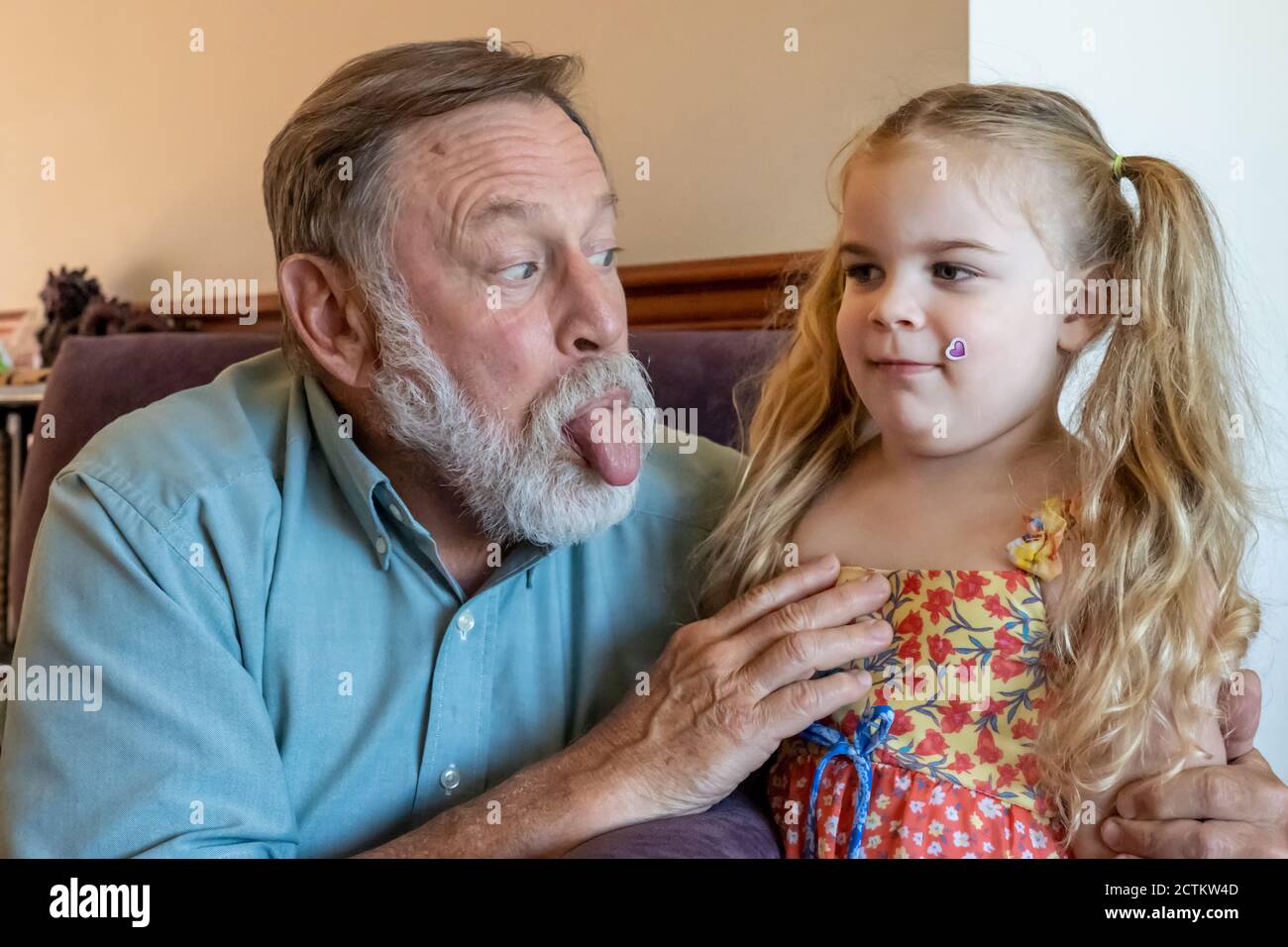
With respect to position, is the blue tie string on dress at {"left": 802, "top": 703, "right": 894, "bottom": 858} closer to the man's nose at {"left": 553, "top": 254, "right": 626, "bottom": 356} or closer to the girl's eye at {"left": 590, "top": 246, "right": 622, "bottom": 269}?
the man's nose at {"left": 553, "top": 254, "right": 626, "bottom": 356}

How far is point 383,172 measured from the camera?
1421 millimetres

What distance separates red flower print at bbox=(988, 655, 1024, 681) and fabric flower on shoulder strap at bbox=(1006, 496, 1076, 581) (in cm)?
8

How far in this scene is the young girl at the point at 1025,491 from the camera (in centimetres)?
113

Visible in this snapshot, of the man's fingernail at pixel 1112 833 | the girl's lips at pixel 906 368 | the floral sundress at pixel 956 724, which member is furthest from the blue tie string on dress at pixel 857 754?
the girl's lips at pixel 906 368

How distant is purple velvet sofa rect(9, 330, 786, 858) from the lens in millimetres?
1728

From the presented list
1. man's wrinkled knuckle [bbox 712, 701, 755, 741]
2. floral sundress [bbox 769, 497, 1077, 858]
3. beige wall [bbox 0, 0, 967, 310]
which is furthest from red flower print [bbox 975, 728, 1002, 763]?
beige wall [bbox 0, 0, 967, 310]

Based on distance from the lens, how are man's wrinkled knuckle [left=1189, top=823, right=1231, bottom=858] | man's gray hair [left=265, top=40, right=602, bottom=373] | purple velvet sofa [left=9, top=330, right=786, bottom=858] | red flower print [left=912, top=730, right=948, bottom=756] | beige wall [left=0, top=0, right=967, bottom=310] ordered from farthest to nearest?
beige wall [left=0, top=0, right=967, bottom=310] < purple velvet sofa [left=9, top=330, right=786, bottom=858] < man's gray hair [left=265, top=40, right=602, bottom=373] < red flower print [left=912, top=730, right=948, bottom=756] < man's wrinkled knuckle [left=1189, top=823, right=1231, bottom=858]

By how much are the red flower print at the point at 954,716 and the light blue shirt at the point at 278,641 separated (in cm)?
38

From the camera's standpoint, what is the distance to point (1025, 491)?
1.21m

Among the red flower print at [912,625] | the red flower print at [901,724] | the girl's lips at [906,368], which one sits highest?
the girl's lips at [906,368]

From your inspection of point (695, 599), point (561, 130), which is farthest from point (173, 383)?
point (695, 599)

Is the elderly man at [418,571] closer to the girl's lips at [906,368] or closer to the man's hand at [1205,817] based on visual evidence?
the man's hand at [1205,817]

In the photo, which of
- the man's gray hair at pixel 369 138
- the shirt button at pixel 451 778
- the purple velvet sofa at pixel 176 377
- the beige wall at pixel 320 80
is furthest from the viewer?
the beige wall at pixel 320 80
